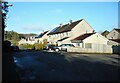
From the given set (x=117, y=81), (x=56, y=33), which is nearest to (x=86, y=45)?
(x=56, y=33)

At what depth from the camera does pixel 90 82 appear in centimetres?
1161

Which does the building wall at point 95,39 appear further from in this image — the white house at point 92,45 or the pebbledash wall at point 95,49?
the pebbledash wall at point 95,49

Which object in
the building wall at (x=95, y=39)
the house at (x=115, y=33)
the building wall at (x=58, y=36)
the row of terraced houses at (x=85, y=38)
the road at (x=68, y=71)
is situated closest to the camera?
the road at (x=68, y=71)

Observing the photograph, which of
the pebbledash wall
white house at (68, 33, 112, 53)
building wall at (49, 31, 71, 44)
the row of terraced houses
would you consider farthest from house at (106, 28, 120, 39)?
the pebbledash wall

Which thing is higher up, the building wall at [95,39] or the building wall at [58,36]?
the building wall at [58,36]

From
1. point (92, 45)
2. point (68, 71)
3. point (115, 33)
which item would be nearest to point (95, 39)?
point (92, 45)

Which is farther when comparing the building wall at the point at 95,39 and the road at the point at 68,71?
the building wall at the point at 95,39

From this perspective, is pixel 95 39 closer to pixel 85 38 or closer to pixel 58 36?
pixel 85 38

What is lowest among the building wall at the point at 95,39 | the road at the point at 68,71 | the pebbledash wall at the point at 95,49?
the road at the point at 68,71

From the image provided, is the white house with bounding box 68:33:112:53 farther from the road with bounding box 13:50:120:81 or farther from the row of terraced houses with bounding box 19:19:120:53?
the road with bounding box 13:50:120:81

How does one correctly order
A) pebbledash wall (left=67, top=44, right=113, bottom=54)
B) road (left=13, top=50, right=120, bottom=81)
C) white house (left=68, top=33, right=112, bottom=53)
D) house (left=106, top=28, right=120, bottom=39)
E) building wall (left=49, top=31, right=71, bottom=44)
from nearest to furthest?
1. road (left=13, top=50, right=120, bottom=81)
2. pebbledash wall (left=67, top=44, right=113, bottom=54)
3. white house (left=68, top=33, right=112, bottom=53)
4. building wall (left=49, top=31, right=71, bottom=44)
5. house (left=106, top=28, right=120, bottom=39)

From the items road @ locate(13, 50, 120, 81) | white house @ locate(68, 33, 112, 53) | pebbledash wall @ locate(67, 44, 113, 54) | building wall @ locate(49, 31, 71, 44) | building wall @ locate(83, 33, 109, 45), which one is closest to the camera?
road @ locate(13, 50, 120, 81)

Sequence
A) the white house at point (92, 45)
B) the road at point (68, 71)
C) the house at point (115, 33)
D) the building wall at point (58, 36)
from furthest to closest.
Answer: the house at point (115, 33) → the building wall at point (58, 36) → the white house at point (92, 45) → the road at point (68, 71)

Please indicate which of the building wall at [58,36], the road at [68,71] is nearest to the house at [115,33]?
the building wall at [58,36]
